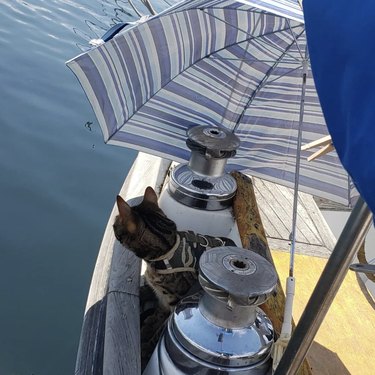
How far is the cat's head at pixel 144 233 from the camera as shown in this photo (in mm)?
2596

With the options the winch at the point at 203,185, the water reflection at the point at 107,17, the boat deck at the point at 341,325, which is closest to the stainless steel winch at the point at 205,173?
the winch at the point at 203,185

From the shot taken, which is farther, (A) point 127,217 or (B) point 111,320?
(A) point 127,217

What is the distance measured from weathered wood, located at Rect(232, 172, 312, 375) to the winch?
0.08 m

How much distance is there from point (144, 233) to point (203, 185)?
612mm

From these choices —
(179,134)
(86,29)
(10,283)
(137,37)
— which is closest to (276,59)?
(179,134)

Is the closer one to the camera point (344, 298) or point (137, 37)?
point (137, 37)

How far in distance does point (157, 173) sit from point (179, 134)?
20.3 inches

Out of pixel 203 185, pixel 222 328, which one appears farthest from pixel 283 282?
pixel 222 328

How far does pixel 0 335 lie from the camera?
12.8 ft

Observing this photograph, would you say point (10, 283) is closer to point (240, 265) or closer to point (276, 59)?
point (276, 59)

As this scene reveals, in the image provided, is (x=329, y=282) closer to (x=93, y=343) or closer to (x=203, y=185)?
(x=93, y=343)

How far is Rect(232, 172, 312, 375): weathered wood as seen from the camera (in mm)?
2264

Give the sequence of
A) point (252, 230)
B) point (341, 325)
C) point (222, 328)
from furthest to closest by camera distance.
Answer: point (341, 325), point (252, 230), point (222, 328)

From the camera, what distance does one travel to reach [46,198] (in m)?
A: 5.31
